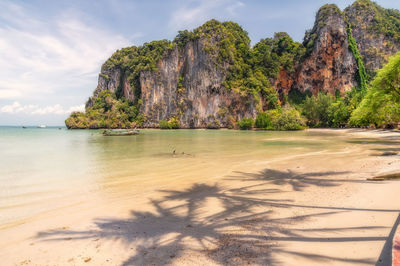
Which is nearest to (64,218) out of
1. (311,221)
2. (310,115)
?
(311,221)

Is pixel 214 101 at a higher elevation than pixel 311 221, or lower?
higher

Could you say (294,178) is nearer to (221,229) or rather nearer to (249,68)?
(221,229)

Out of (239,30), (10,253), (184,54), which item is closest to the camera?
(10,253)

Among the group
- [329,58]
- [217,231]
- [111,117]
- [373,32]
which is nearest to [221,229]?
[217,231]

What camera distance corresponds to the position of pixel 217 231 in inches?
167

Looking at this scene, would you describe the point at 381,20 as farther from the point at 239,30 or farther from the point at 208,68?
the point at 208,68

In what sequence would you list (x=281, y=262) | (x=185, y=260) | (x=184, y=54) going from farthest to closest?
(x=184, y=54), (x=185, y=260), (x=281, y=262)

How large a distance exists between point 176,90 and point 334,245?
104835mm

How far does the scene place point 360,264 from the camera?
9.31 feet

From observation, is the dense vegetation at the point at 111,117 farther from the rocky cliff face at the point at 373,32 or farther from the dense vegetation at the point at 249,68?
the rocky cliff face at the point at 373,32

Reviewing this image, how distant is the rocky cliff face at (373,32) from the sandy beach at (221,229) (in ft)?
368

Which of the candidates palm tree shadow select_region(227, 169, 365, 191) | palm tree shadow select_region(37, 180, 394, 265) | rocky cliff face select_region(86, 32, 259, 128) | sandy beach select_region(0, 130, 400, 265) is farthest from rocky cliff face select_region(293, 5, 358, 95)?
palm tree shadow select_region(37, 180, 394, 265)

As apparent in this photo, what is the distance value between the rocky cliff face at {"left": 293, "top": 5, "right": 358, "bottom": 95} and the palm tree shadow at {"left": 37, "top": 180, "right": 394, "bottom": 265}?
102m

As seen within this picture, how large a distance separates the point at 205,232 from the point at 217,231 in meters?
0.23
